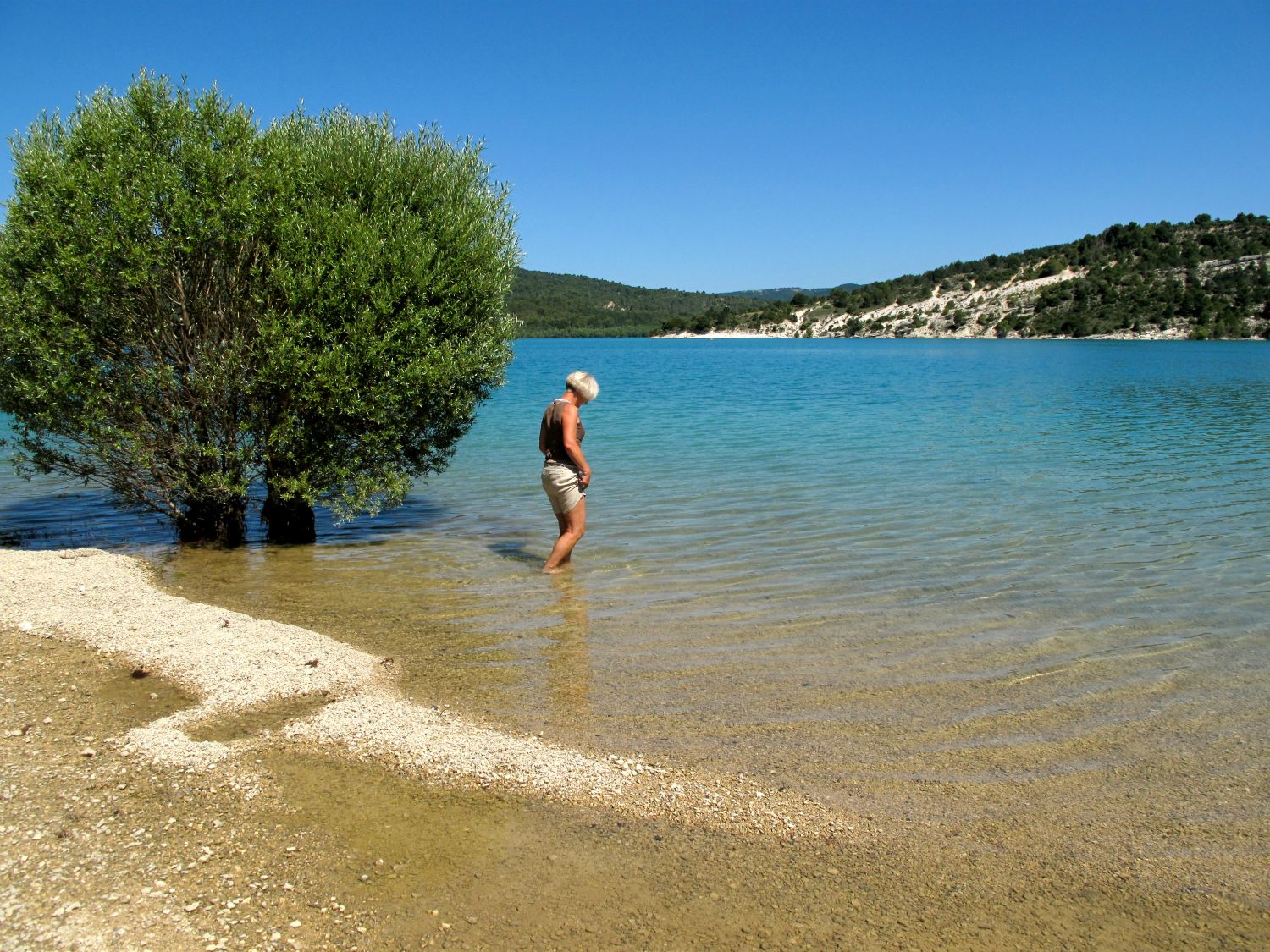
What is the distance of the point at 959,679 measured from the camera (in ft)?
24.0

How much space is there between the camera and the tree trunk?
492 inches

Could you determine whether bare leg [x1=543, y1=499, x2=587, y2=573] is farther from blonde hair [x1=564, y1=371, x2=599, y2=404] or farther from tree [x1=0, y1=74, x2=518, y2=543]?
tree [x1=0, y1=74, x2=518, y2=543]

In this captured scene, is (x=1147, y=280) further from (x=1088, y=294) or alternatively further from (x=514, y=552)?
(x=514, y=552)

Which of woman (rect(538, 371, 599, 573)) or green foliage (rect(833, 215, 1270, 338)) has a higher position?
green foliage (rect(833, 215, 1270, 338))

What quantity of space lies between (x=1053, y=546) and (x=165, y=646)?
10686 millimetres

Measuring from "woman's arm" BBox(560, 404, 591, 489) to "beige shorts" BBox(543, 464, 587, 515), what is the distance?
0.14 m

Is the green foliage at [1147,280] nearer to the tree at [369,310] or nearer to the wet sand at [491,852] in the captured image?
the tree at [369,310]

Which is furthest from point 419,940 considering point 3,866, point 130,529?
point 130,529

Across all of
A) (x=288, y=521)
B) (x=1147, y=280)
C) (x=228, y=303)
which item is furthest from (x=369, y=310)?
(x=1147, y=280)

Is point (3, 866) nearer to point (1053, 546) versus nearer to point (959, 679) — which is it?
point (959, 679)

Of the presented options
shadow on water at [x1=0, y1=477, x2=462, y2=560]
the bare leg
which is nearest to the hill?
shadow on water at [x1=0, y1=477, x2=462, y2=560]

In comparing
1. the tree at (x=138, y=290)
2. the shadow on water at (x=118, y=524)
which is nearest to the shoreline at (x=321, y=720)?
the tree at (x=138, y=290)

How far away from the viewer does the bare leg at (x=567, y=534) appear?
1088 centimetres

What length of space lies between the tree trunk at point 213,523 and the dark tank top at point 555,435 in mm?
4810
